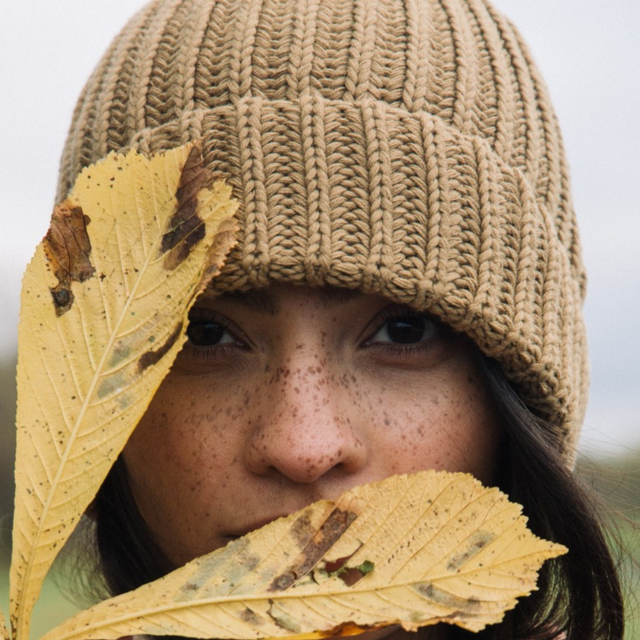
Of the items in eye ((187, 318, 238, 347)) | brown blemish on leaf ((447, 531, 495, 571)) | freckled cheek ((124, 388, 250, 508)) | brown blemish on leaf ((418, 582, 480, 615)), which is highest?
eye ((187, 318, 238, 347))

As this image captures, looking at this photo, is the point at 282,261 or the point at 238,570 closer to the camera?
the point at 238,570

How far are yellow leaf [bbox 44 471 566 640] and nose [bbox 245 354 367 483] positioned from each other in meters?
0.26

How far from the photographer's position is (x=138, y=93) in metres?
1.27

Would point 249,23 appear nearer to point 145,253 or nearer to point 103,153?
point 103,153

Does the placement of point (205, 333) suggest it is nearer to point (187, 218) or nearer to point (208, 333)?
point (208, 333)

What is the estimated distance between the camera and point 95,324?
748 millimetres

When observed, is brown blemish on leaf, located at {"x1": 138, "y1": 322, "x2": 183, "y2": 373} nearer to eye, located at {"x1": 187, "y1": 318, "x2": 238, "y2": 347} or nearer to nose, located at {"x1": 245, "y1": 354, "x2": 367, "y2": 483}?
nose, located at {"x1": 245, "y1": 354, "x2": 367, "y2": 483}

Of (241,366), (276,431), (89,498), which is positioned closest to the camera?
(89,498)

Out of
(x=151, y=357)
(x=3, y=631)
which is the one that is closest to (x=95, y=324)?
(x=151, y=357)

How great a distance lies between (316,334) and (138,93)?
0.48 m

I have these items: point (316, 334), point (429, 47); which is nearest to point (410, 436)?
point (316, 334)

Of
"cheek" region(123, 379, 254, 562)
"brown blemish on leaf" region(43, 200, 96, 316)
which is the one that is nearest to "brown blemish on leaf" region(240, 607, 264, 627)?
"brown blemish on leaf" region(43, 200, 96, 316)

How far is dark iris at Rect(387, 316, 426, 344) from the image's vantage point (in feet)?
→ 4.03

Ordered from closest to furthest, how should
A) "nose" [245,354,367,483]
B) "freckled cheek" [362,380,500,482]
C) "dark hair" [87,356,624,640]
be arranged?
"nose" [245,354,367,483] → "freckled cheek" [362,380,500,482] → "dark hair" [87,356,624,640]
